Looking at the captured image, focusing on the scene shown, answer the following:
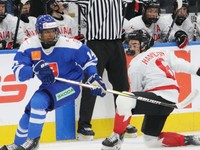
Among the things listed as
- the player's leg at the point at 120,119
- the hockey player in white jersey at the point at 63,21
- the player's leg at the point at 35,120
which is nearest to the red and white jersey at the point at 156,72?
the player's leg at the point at 120,119

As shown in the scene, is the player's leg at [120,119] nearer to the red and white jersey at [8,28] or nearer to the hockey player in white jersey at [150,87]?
the hockey player in white jersey at [150,87]

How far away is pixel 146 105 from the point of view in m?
5.43

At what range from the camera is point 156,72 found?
550cm

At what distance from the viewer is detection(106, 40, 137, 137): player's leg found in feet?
20.3

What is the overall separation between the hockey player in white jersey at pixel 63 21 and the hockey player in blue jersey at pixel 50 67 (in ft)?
5.03

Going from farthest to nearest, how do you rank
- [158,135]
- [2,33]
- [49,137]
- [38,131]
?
[2,33], [49,137], [158,135], [38,131]

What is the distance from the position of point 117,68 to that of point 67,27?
42.2 inches

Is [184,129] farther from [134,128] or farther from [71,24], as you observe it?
[71,24]

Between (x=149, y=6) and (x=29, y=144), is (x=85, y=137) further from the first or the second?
(x=149, y=6)

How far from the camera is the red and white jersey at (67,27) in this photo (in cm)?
706

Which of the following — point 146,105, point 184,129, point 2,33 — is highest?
point 2,33

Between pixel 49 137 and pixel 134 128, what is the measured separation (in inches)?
28.1

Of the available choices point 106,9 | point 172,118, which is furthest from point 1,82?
point 172,118

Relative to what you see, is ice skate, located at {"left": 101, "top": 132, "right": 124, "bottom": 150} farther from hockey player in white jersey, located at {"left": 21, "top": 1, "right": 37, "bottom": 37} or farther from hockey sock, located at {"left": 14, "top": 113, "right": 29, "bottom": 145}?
hockey player in white jersey, located at {"left": 21, "top": 1, "right": 37, "bottom": 37}
